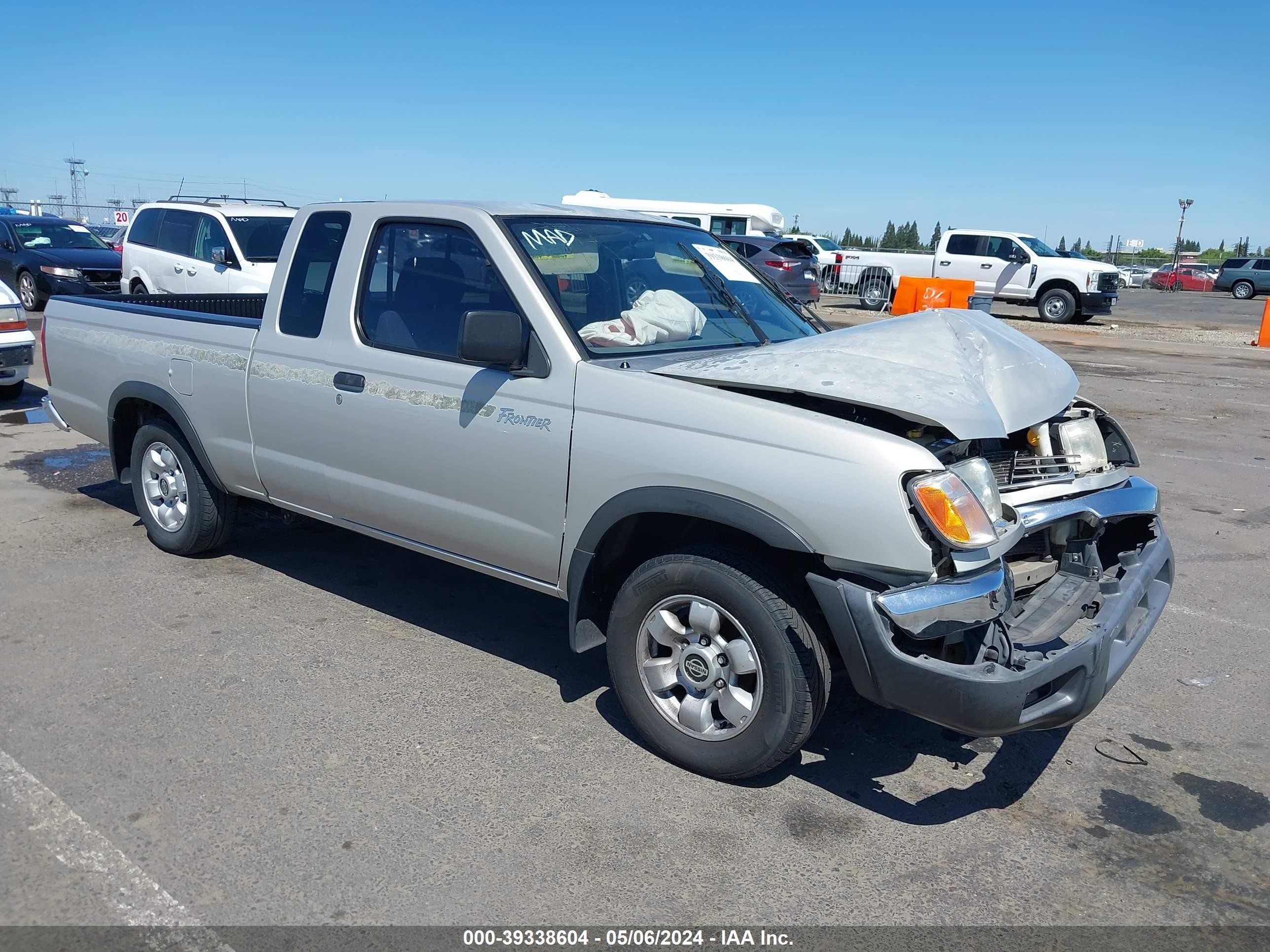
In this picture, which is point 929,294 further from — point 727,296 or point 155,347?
point 155,347

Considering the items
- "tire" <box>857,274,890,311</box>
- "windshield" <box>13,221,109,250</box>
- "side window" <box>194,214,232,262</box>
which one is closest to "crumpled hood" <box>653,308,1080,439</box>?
"side window" <box>194,214,232,262</box>

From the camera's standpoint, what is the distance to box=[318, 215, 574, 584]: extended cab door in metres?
3.87

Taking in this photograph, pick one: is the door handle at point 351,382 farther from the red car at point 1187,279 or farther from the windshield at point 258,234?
the red car at point 1187,279

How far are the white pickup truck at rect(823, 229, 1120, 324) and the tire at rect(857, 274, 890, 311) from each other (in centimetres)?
26

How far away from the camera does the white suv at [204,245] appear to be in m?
12.9

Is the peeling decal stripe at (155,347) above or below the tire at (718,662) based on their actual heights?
above

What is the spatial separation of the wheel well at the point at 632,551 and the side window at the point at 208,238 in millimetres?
10928

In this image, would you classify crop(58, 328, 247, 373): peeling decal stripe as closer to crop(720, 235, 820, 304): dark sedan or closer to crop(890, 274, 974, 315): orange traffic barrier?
crop(890, 274, 974, 315): orange traffic barrier

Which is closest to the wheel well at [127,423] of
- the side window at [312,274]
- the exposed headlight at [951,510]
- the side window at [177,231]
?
the side window at [312,274]

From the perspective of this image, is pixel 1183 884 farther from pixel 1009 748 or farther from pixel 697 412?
pixel 697 412

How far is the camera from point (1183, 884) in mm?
3076

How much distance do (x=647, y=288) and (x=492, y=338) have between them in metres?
0.97

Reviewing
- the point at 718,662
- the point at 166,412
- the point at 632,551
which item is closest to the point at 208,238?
the point at 166,412

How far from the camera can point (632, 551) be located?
3.89m
